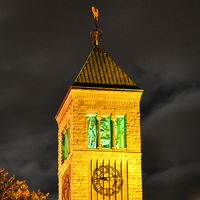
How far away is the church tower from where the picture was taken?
188ft

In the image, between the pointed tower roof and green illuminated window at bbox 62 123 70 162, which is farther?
green illuminated window at bbox 62 123 70 162

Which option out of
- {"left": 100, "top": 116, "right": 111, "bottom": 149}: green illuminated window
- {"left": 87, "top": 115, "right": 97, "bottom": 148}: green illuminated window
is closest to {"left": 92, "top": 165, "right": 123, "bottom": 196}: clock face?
{"left": 87, "top": 115, "right": 97, "bottom": 148}: green illuminated window

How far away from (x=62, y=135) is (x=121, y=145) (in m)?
5.85

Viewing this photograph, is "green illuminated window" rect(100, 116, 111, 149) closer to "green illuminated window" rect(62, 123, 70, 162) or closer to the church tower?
the church tower

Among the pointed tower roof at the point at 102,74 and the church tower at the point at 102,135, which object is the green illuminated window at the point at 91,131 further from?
the pointed tower roof at the point at 102,74

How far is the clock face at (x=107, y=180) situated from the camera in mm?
57031

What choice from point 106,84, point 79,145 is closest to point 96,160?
point 79,145

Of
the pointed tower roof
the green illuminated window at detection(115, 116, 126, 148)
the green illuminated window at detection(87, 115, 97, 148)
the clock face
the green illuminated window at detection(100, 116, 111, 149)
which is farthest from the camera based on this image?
the green illuminated window at detection(100, 116, 111, 149)

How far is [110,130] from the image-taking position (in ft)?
193

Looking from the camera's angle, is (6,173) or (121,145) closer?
(6,173)

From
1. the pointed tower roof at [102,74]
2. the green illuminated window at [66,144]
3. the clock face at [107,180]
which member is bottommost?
the clock face at [107,180]

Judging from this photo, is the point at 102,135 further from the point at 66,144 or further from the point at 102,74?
the point at 102,74

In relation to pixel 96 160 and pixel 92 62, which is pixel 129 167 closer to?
pixel 96 160

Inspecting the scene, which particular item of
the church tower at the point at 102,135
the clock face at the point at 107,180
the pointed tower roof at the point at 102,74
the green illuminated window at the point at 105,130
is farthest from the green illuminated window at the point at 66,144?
the pointed tower roof at the point at 102,74
